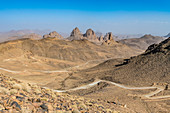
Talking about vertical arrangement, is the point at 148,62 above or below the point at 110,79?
above

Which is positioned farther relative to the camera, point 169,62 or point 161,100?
point 169,62

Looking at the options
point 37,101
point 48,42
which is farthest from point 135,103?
point 48,42

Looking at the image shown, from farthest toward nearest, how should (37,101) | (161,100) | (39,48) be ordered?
(39,48) → (161,100) → (37,101)

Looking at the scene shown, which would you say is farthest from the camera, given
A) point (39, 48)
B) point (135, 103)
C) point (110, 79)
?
point (39, 48)

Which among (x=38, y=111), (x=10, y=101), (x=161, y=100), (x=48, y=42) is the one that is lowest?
(x=161, y=100)

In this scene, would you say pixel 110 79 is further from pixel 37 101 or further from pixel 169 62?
pixel 37 101

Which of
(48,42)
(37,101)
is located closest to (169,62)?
(37,101)

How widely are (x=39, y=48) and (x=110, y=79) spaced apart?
7472 centimetres

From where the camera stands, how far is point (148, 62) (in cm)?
3803

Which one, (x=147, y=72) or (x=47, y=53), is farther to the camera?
(x=47, y=53)

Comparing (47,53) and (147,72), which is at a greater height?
(47,53)

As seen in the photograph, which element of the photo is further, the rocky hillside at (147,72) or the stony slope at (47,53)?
the stony slope at (47,53)

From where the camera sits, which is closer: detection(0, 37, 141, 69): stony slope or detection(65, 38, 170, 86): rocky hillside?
detection(65, 38, 170, 86): rocky hillside

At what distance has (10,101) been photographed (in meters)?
6.64
